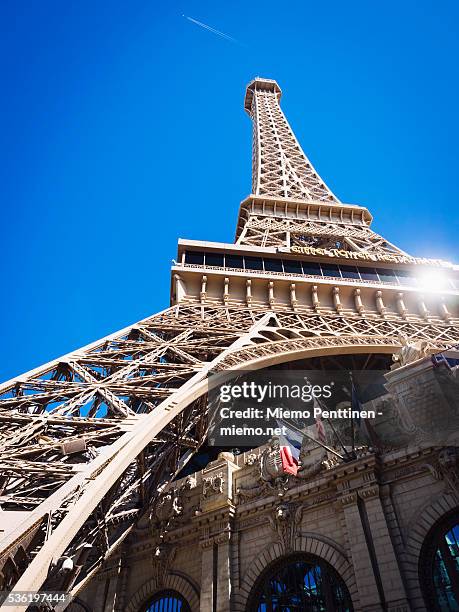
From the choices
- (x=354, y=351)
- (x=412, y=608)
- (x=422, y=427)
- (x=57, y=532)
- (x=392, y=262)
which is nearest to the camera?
(x=57, y=532)

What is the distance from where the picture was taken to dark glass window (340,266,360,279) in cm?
3108

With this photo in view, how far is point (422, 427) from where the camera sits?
567 inches

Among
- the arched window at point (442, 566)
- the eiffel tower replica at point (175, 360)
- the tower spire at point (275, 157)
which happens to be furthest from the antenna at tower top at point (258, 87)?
the arched window at point (442, 566)

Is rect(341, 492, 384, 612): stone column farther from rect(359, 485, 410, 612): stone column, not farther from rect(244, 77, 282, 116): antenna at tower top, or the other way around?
rect(244, 77, 282, 116): antenna at tower top

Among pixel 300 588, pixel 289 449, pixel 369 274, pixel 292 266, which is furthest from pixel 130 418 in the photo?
pixel 369 274

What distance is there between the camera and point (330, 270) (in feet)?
103

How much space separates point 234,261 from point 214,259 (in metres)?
1.33

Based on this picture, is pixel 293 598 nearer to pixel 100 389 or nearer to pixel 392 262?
pixel 100 389

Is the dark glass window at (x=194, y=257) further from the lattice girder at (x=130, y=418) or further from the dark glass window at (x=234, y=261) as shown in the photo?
the lattice girder at (x=130, y=418)

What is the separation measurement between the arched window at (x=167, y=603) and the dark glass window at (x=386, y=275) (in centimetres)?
2178

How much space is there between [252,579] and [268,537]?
140 cm

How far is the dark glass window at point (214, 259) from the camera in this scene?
29.8 metres

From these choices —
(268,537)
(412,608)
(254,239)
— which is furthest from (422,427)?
(254,239)

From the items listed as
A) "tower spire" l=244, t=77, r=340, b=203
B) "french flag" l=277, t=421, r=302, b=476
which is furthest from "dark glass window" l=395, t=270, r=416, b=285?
"tower spire" l=244, t=77, r=340, b=203
